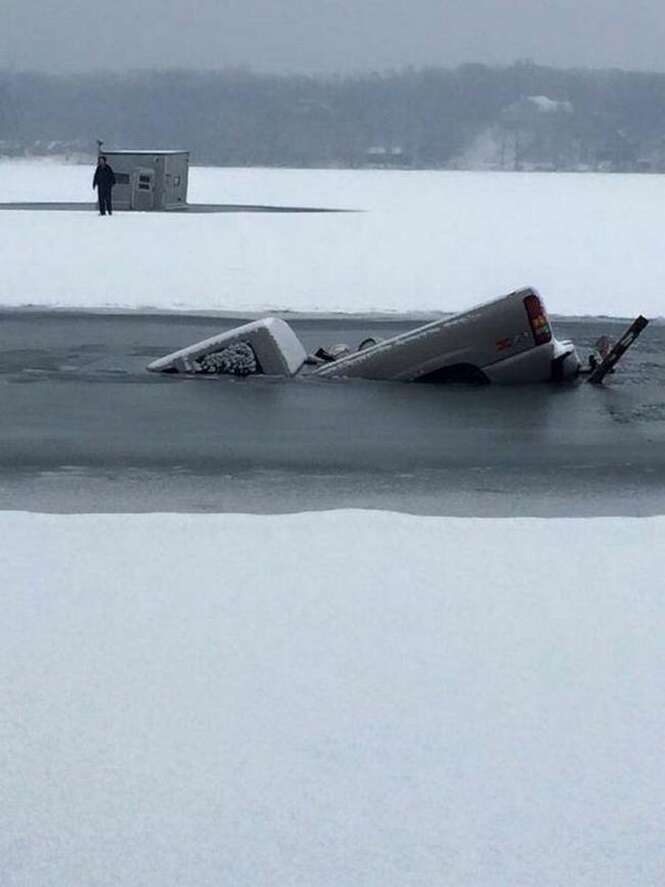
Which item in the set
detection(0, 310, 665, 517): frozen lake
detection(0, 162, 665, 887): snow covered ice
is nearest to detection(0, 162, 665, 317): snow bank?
Answer: detection(0, 310, 665, 517): frozen lake

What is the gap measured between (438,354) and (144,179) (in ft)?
126

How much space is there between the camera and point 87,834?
5328 mm

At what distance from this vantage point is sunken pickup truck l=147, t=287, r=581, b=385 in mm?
16109

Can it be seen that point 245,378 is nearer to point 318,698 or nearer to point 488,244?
point 318,698

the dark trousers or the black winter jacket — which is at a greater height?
the black winter jacket

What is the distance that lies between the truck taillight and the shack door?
38412mm

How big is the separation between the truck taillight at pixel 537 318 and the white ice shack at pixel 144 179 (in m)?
38.4

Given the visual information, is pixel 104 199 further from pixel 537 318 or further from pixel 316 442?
pixel 316 442

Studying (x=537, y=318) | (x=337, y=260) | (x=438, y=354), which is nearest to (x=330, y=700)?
(x=537, y=318)

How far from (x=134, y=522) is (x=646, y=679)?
381cm

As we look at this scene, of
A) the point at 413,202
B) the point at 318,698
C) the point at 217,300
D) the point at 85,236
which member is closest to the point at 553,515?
the point at 318,698

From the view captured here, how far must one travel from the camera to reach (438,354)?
54.0 feet

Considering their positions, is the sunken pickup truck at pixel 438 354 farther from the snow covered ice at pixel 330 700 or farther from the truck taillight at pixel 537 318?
the snow covered ice at pixel 330 700

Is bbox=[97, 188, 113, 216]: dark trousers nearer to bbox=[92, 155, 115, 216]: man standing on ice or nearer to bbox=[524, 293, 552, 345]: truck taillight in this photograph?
bbox=[92, 155, 115, 216]: man standing on ice
